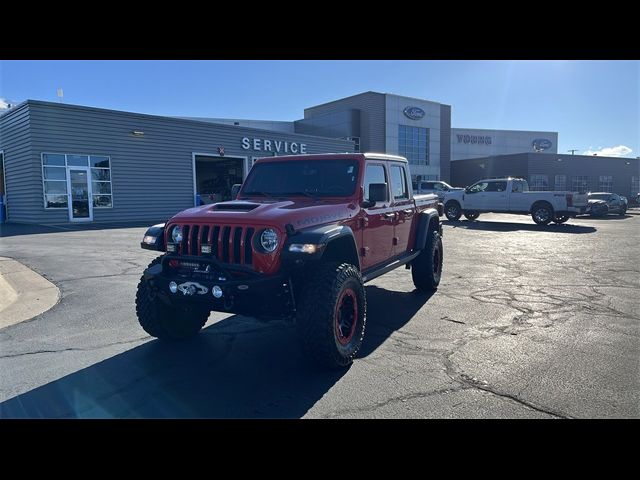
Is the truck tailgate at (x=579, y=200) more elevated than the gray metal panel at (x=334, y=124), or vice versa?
the gray metal panel at (x=334, y=124)

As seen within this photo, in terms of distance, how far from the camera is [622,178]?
4641cm

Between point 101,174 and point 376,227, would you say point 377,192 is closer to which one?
point 376,227

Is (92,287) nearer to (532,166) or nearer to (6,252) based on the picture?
(6,252)

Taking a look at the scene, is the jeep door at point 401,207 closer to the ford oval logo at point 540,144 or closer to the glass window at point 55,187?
the glass window at point 55,187

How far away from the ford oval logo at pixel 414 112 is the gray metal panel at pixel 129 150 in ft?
68.1

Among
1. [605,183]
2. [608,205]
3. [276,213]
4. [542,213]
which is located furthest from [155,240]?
[605,183]

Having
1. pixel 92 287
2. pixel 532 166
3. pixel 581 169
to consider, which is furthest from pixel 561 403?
pixel 581 169

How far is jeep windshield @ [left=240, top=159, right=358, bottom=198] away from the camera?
17.1 ft

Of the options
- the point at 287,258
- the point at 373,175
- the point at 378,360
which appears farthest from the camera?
the point at 373,175

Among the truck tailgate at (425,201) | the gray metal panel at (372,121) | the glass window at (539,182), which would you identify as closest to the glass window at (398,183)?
the truck tailgate at (425,201)

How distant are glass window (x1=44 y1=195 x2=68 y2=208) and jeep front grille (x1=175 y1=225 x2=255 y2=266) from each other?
1667cm

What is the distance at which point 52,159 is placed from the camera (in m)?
17.7

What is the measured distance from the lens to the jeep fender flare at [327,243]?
3.81m

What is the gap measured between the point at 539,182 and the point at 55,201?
38939 millimetres
